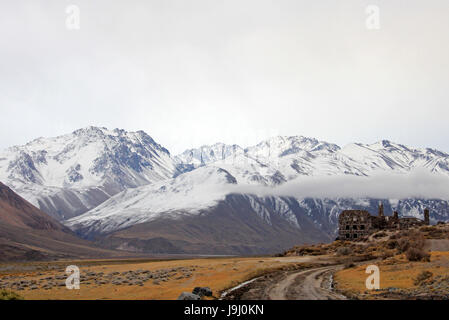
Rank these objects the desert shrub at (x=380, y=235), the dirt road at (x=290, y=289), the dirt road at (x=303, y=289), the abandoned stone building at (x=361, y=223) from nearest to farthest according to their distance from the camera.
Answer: the dirt road at (x=303, y=289) → the dirt road at (x=290, y=289) → the desert shrub at (x=380, y=235) → the abandoned stone building at (x=361, y=223)

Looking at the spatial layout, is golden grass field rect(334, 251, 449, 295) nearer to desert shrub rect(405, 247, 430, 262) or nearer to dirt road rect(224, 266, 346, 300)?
desert shrub rect(405, 247, 430, 262)

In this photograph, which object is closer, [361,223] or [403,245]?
[403,245]

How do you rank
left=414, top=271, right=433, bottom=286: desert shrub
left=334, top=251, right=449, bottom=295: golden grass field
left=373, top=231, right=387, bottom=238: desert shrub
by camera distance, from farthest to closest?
left=373, top=231, right=387, bottom=238: desert shrub → left=334, top=251, right=449, bottom=295: golden grass field → left=414, top=271, right=433, bottom=286: desert shrub

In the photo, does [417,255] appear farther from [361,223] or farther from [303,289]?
[361,223]

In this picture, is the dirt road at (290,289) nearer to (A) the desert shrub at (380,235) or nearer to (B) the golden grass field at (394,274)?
(B) the golden grass field at (394,274)

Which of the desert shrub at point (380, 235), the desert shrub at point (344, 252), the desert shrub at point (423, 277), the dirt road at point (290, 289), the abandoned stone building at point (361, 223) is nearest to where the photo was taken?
the dirt road at point (290, 289)

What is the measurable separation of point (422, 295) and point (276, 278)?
23.2 meters

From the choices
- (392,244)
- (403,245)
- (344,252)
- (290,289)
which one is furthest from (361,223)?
(290,289)

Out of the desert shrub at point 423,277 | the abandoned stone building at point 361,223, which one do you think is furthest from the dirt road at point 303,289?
the abandoned stone building at point 361,223

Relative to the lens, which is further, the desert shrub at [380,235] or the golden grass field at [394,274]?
the desert shrub at [380,235]

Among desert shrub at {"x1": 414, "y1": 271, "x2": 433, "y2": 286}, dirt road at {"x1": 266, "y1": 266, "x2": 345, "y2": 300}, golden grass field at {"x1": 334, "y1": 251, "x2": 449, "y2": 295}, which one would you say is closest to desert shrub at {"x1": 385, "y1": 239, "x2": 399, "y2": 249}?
golden grass field at {"x1": 334, "y1": 251, "x2": 449, "y2": 295}

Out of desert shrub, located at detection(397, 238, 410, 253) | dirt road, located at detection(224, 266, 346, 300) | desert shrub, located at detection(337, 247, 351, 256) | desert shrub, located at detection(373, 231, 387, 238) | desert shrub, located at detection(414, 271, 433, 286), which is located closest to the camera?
dirt road, located at detection(224, 266, 346, 300)
